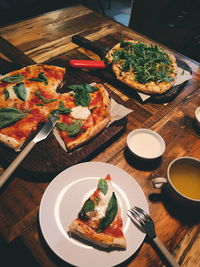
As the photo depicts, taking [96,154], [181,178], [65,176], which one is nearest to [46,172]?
[65,176]

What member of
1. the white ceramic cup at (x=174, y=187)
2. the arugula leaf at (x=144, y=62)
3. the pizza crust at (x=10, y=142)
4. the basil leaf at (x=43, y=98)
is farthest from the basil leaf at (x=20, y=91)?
the white ceramic cup at (x=174, y=187)

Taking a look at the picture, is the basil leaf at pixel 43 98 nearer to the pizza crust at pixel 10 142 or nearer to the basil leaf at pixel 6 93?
the basil leaf at pixel 6 93

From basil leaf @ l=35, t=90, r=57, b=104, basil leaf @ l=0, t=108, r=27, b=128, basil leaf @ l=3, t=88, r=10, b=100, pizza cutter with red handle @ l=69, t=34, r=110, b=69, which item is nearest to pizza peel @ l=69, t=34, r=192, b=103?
pizza cutter with red handle @ l=69, t=34, r=110, b=69

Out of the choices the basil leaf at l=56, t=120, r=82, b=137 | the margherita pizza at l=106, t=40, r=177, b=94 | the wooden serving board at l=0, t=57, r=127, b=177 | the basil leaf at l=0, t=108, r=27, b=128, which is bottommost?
the wooden serving board at l=0, t=57, r=127, b=177

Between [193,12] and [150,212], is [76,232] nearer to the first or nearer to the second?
[150,212]

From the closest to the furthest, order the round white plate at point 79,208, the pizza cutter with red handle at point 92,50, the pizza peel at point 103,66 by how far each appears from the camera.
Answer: the round white plate at point 79,208, the pizza peel at point 103,66, the pizza cutter with red handle at point 92,50

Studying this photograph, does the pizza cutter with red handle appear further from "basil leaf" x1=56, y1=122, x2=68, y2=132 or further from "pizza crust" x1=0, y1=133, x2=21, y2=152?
"pizza crust" x1=0, y1=133, x2=21, y2=152

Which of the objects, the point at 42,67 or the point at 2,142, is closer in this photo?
the point at 2,142
